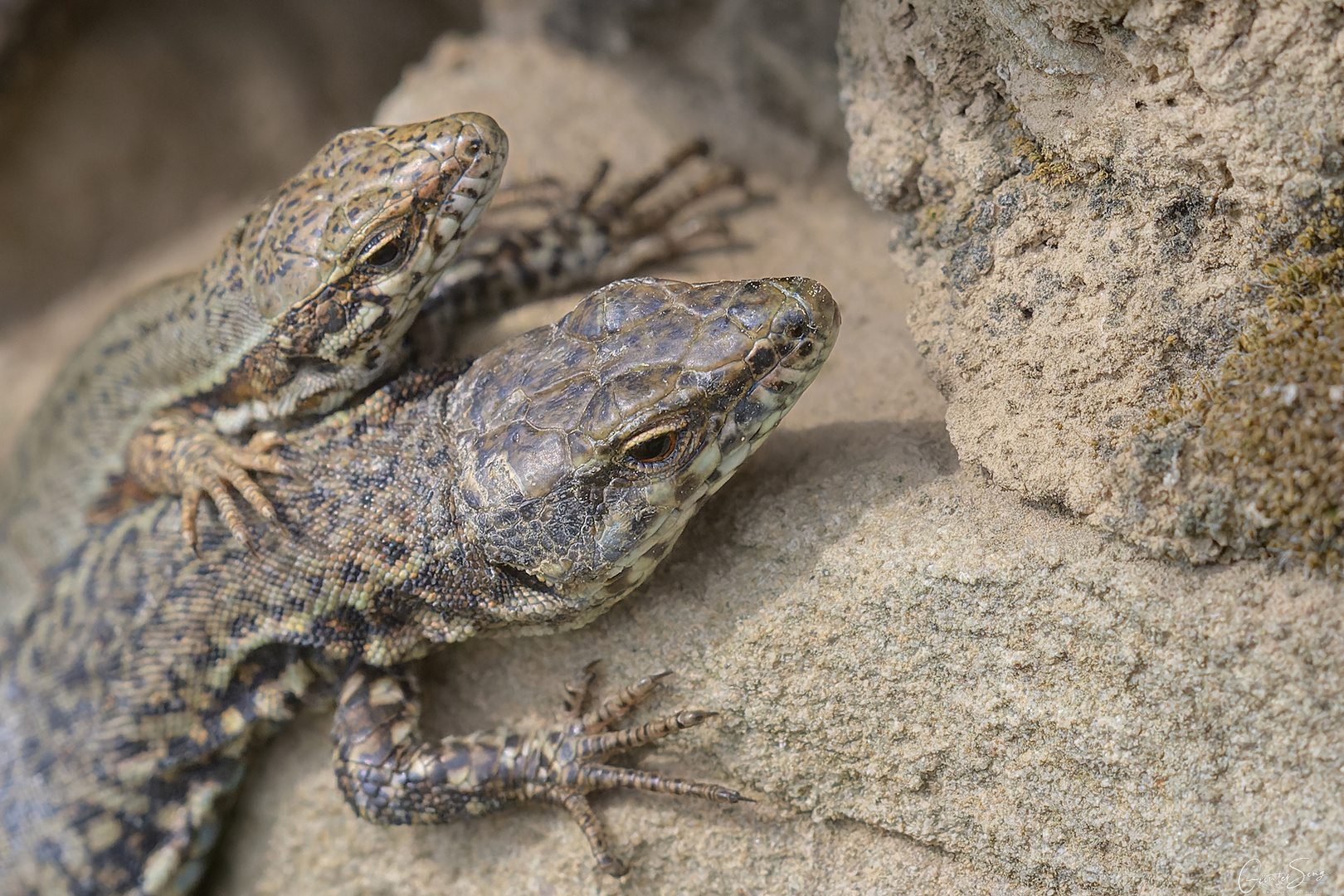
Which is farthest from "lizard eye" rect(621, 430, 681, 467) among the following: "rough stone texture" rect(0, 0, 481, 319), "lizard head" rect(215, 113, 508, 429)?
"rough stone texture" rect(0, 0, 481, 319)

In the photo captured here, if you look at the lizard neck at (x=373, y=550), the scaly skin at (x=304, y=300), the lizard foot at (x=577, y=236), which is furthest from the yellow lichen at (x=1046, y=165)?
the lizard neck at (x=373, y=550)

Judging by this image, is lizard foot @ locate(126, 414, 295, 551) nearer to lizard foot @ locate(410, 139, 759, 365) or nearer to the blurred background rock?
lizard foot @ locate(410, 139, 759, 365)

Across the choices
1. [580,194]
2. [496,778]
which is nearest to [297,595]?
[496,778]

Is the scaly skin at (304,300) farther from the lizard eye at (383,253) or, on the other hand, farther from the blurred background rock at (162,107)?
the blurred background rock at (162,107)

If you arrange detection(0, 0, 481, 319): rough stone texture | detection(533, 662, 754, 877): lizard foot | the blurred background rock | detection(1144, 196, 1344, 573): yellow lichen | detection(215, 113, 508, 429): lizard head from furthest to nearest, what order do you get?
detection(0, 0, 481, 319): rough stone texture < the blurred background rock < detection(215, 113, 508, 429): lizard head < detection(533, 662, 754, 877): lizard foot < detection(1144, 196, 1344, 573): yellow lichen

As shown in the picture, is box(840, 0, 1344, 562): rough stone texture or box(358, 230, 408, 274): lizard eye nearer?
box(840, 0, 1344, 562): rough stone texture

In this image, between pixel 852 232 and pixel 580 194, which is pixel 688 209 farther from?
pixel 852 232
